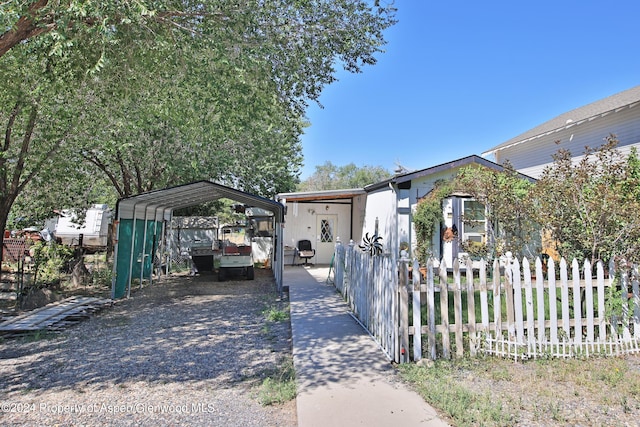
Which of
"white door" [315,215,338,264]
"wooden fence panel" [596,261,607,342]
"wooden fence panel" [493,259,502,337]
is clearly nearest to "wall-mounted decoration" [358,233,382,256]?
"white door" [315,215,338,264]

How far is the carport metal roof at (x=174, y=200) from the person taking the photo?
9039mm

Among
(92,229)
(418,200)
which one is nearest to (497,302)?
(418,200)

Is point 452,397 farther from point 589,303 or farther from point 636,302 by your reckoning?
point 636,302

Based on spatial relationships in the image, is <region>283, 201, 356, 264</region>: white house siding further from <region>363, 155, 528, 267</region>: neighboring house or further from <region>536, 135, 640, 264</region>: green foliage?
<region>536, 135, 640, 264</region>: green foliage

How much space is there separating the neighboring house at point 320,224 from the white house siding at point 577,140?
6425mm

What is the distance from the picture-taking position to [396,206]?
1075 centimetres

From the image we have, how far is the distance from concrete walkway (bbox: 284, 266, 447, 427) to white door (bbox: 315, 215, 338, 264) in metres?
8.63

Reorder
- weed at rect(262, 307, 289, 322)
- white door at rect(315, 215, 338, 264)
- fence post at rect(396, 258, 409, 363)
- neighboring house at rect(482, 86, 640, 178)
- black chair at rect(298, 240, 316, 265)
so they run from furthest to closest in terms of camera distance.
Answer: white door at rect(315, 215, 338, 264) < black chair at rect(298, 240, 316, 265) < neighboring house at rect(482, 86, 640, 178) < weed at rect(262, 307, 289, 322) < fence post at rect(396, 258, 409, 363)

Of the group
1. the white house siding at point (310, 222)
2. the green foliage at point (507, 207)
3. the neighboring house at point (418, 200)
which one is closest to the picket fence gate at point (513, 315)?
the green foliage at point (507, 207)

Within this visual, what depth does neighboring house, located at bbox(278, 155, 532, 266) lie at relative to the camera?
34.2 ft

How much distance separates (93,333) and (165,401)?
3393 millimetres

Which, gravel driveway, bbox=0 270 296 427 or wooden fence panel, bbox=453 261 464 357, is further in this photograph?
wooden fence panel, bbox=453 261 464 357

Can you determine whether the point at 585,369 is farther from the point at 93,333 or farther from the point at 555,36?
the point at 555,36

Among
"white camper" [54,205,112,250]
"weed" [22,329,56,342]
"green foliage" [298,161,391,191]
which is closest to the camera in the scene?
"weed" [22,329,56,342]
